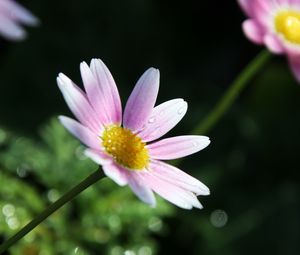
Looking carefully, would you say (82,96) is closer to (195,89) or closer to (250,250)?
(250,250)

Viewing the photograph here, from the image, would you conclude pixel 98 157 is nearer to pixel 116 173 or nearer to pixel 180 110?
pixel 116 173

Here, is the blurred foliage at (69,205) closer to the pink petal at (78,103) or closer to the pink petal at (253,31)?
the pink petal at (253,31)

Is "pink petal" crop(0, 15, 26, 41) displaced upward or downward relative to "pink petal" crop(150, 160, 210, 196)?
upward

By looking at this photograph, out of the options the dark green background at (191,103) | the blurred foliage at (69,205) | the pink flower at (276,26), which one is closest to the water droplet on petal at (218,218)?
the dark green background at (191,103)

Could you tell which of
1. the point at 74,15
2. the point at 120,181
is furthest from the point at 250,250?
the point at 120,181

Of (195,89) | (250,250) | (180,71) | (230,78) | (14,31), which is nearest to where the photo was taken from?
(14,31)

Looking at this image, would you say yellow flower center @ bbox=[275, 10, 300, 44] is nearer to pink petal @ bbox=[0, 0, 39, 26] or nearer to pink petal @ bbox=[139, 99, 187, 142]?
pink petal @ bbox=[0, 0, 39, 26]

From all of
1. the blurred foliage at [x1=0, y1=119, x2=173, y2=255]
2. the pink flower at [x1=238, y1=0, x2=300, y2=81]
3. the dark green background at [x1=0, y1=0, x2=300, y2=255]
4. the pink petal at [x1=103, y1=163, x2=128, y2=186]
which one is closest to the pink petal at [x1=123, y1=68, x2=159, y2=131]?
the pink petal at [x1=103, y1=163, x2=128, y2=186]
